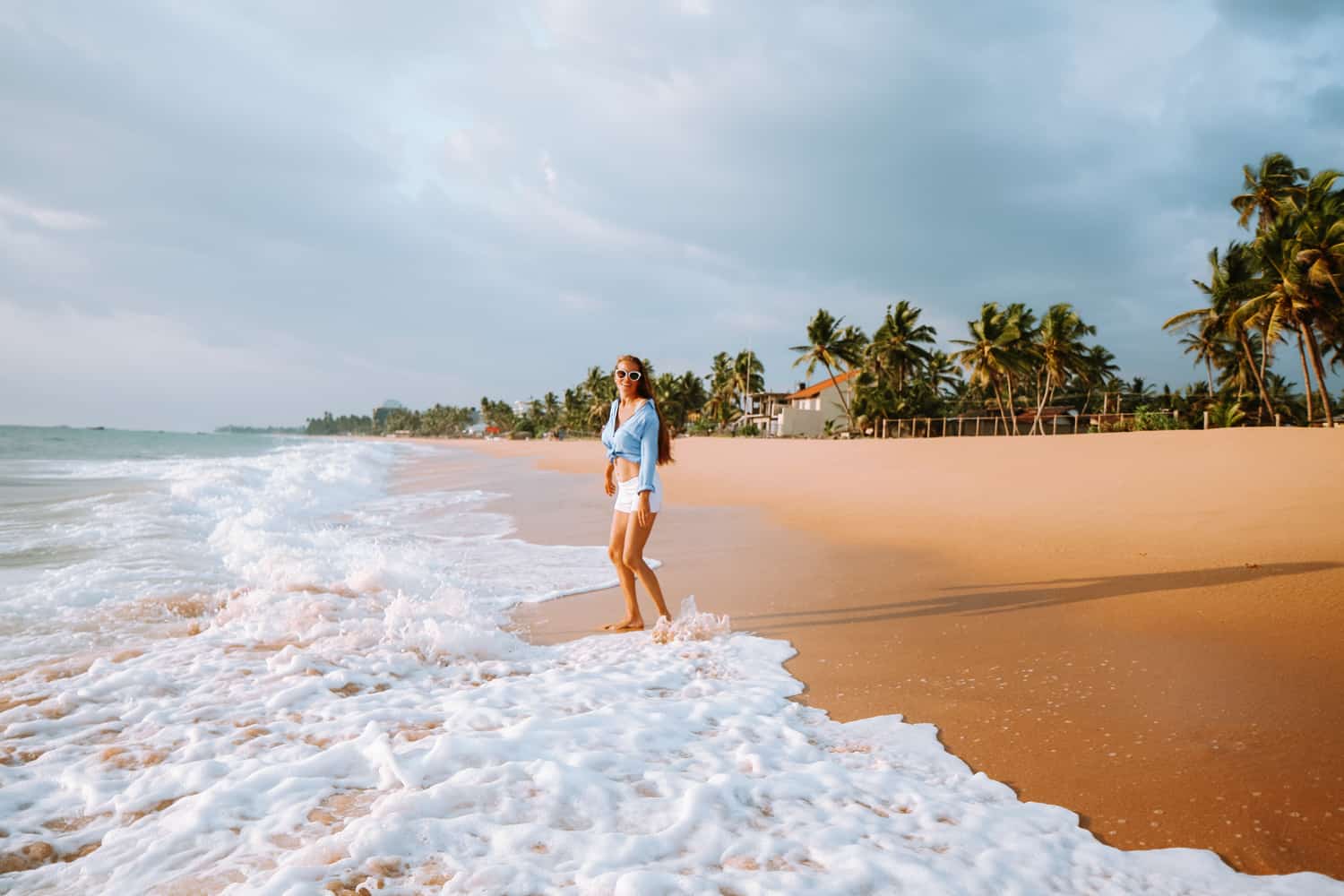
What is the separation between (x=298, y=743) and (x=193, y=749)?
433 mm

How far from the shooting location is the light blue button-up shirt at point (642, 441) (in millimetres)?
5219

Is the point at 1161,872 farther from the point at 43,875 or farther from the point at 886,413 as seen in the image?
the point at 886,413

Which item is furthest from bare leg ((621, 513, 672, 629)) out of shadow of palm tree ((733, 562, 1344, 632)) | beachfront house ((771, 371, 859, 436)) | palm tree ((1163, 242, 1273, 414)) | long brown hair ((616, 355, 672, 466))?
beachfront house ((771, 371, 859, 436))

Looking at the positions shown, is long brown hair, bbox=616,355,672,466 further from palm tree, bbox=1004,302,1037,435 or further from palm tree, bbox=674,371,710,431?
palm tree, bbox=674,371,710,431

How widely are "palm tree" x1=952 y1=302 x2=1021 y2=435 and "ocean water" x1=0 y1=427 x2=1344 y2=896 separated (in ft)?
154

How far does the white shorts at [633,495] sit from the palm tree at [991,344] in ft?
153

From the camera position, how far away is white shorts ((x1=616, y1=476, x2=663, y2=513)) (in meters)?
5.22

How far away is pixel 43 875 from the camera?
216 centimetres

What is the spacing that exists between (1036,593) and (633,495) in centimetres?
372

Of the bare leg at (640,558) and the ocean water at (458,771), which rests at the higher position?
the bare leg at (640,558)

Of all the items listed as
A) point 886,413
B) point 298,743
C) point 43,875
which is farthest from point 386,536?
point 886,413

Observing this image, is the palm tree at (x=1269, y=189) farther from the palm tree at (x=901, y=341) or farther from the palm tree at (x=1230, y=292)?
the palm tree at (x=901, y=341)

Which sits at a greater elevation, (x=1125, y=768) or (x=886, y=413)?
(x=886, y=413)

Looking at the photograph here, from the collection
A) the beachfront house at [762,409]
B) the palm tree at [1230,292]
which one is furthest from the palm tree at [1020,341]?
the beachfront house at [762,409]
